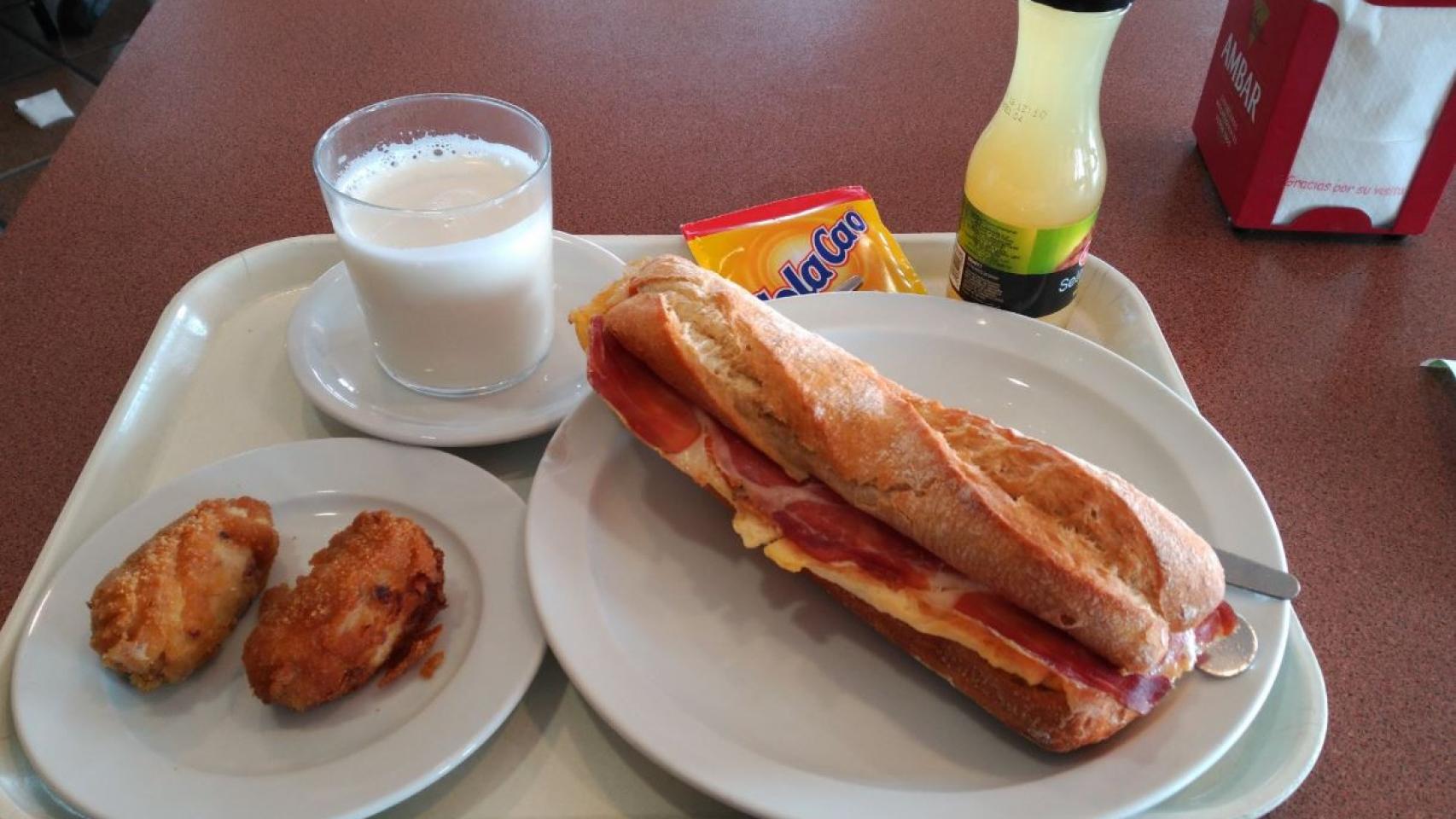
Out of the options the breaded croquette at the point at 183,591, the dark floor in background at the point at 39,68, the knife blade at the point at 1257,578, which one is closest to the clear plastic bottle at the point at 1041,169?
the knife blade at the point at 1257,578

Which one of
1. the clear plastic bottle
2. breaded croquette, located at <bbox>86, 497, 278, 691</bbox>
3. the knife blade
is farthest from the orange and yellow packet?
breaded croquette, located at <bbox>86, 497, 278, 691</bbox>

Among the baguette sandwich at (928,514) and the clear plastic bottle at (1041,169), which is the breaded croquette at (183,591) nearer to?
the baguette sandwich at (928,514)

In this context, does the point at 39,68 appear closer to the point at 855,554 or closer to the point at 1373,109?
the point at 855,554

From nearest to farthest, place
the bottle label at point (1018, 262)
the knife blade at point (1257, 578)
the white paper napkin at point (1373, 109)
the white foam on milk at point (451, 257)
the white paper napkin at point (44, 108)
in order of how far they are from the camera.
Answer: the knife blade at point (1257, 578) < the white foam on milk at point (451, 257) < the bottle label at point (1018, 262) < the white paper napkin at point (1373, 109) < the white paper napkin at point (44, 108)

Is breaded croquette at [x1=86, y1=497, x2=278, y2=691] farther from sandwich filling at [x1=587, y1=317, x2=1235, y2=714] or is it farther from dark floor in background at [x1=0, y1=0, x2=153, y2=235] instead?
dark floor in background at [x1=0, y1=0, x2=153, y2=235]

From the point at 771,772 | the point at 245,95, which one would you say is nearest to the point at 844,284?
the point at 771,772

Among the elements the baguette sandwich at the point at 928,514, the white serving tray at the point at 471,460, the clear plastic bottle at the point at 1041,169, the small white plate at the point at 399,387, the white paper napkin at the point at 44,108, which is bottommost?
the white paper napkin at the point at 44,108

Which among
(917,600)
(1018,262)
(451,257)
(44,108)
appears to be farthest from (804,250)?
(44,108)
